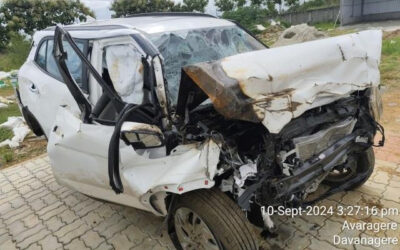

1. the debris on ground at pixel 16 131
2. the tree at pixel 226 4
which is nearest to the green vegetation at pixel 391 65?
the debris on ground at pixel 16 131

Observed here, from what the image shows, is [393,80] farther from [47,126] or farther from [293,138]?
[47,126]

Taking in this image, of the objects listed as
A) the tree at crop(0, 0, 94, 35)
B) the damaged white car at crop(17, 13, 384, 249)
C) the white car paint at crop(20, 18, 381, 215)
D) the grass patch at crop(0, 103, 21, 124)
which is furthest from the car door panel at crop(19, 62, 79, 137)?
the tree at crop(0, 0, 94, 35)

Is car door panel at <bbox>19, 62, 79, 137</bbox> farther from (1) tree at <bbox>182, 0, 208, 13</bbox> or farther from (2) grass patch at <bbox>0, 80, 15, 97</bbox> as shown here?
(1) tree at <bbox>182, 0, 208, 13</bbox>

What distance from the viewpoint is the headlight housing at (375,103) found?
2795 mm

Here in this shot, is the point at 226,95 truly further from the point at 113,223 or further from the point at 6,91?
the point at 6,91

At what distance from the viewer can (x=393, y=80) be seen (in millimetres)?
7594

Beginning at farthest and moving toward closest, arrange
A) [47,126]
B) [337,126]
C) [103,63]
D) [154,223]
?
1. [47,126]
2. [154,223]
3. [103,63]
4. [337,126]

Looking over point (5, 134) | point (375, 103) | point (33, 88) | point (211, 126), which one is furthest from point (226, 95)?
point (5, 134)

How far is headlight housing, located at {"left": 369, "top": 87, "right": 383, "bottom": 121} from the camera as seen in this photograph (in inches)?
110

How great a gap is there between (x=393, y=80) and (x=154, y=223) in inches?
267

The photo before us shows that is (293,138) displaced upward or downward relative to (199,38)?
downward

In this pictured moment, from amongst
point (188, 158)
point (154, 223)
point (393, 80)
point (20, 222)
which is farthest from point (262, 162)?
point (393, 80)

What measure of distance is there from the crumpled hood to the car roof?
1.26 metres

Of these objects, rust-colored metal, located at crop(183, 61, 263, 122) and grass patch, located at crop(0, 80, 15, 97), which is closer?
rust-colored metal, located at crop(183, 61, 263, 122)
